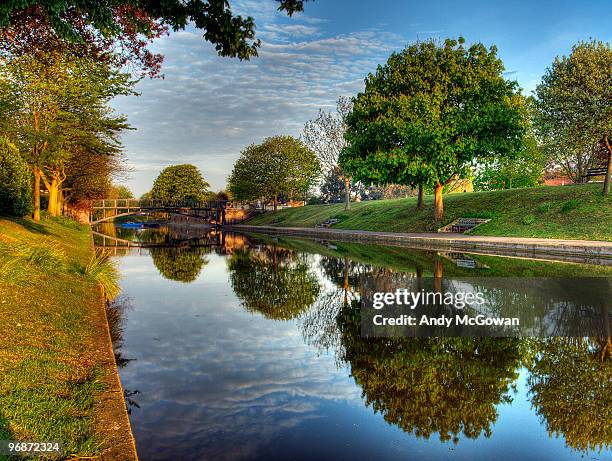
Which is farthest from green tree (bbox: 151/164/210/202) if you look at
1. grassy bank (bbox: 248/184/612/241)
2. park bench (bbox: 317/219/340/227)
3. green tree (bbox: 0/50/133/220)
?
green tree (bbox: 0/50/133/220)

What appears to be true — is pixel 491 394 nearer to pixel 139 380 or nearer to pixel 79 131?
pixel 139 380

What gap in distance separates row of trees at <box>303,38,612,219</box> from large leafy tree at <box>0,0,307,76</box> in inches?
869

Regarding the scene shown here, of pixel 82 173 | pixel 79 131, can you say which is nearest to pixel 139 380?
pixel 79 131

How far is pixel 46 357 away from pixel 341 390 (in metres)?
3.81

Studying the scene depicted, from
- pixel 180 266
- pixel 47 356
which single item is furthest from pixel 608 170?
pixel 47 356

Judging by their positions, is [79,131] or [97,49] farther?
[79,131]

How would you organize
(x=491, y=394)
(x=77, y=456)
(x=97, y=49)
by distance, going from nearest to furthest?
(x=77, y=456)
(x=491, y=394)
(x=97, y=49)

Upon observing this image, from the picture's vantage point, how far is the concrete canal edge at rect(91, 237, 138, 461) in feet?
12.5

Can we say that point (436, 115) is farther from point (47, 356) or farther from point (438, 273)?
point (47, 356)

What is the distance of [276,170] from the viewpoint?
233 ft

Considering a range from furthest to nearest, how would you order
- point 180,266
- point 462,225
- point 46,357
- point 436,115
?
point 462,225, point 436,115, point 180,266, point 46,357

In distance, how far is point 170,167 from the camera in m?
114

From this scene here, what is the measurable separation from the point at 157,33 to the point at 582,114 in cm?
2691

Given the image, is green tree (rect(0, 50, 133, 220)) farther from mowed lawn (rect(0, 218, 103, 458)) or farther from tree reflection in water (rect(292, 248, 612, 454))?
tree reflection in water (rect(292, 248, 612, 454))
